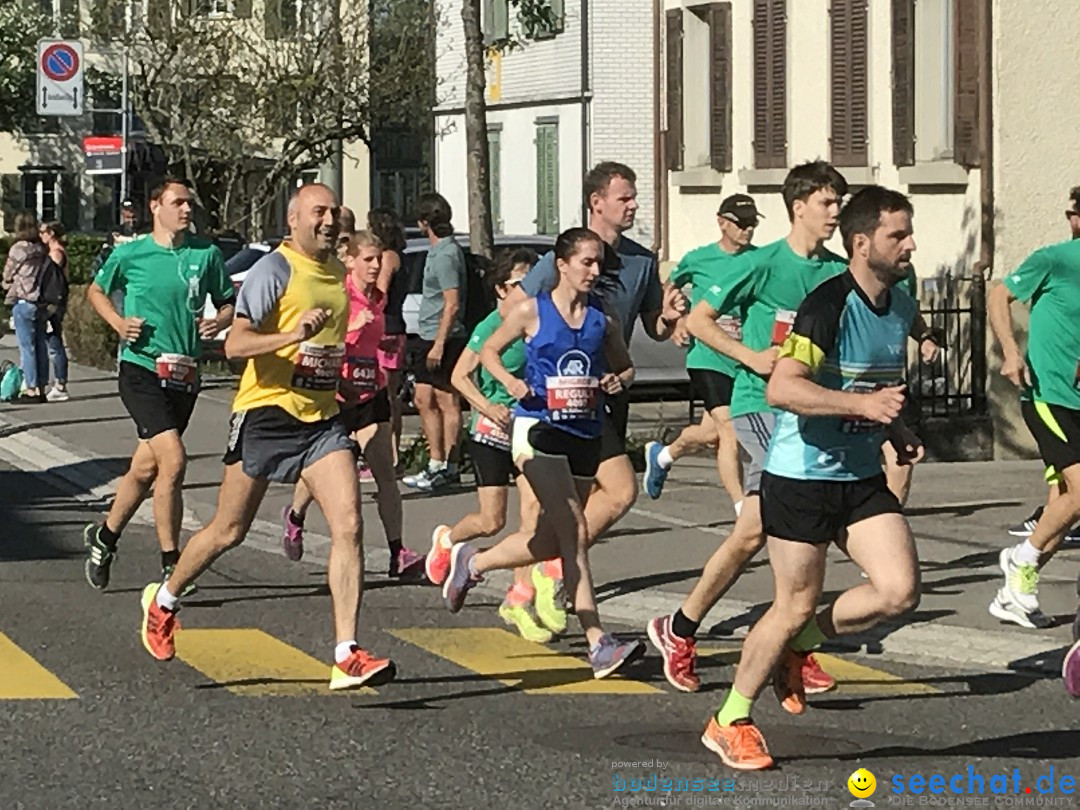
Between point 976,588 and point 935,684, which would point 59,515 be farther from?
point 935,684

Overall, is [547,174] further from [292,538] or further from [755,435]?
[755,435]

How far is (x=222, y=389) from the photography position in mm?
26078

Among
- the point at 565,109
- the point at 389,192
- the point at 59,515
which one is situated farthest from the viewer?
the point at 389,192

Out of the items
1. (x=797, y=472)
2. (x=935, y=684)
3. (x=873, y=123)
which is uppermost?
(x=873, y=123)

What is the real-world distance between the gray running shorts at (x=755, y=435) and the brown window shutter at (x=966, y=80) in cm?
1004

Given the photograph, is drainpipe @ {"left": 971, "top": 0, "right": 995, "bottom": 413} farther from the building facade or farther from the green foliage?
the green foliage

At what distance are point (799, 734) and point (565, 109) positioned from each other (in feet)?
83.6

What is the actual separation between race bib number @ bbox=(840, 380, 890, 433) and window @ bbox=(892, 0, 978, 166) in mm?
12696

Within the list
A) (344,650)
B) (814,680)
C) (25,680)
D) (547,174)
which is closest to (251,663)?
(25,680)

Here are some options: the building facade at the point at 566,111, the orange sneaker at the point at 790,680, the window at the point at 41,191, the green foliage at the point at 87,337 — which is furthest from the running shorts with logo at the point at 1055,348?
the window at the point at 41,191

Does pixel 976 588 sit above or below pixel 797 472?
below

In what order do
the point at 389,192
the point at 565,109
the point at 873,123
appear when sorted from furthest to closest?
the point at 389,192 < the point at 565,109 < the point at 873,123

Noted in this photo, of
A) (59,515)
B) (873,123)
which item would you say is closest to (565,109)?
(873,123)

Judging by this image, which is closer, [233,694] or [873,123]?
[233,694]
